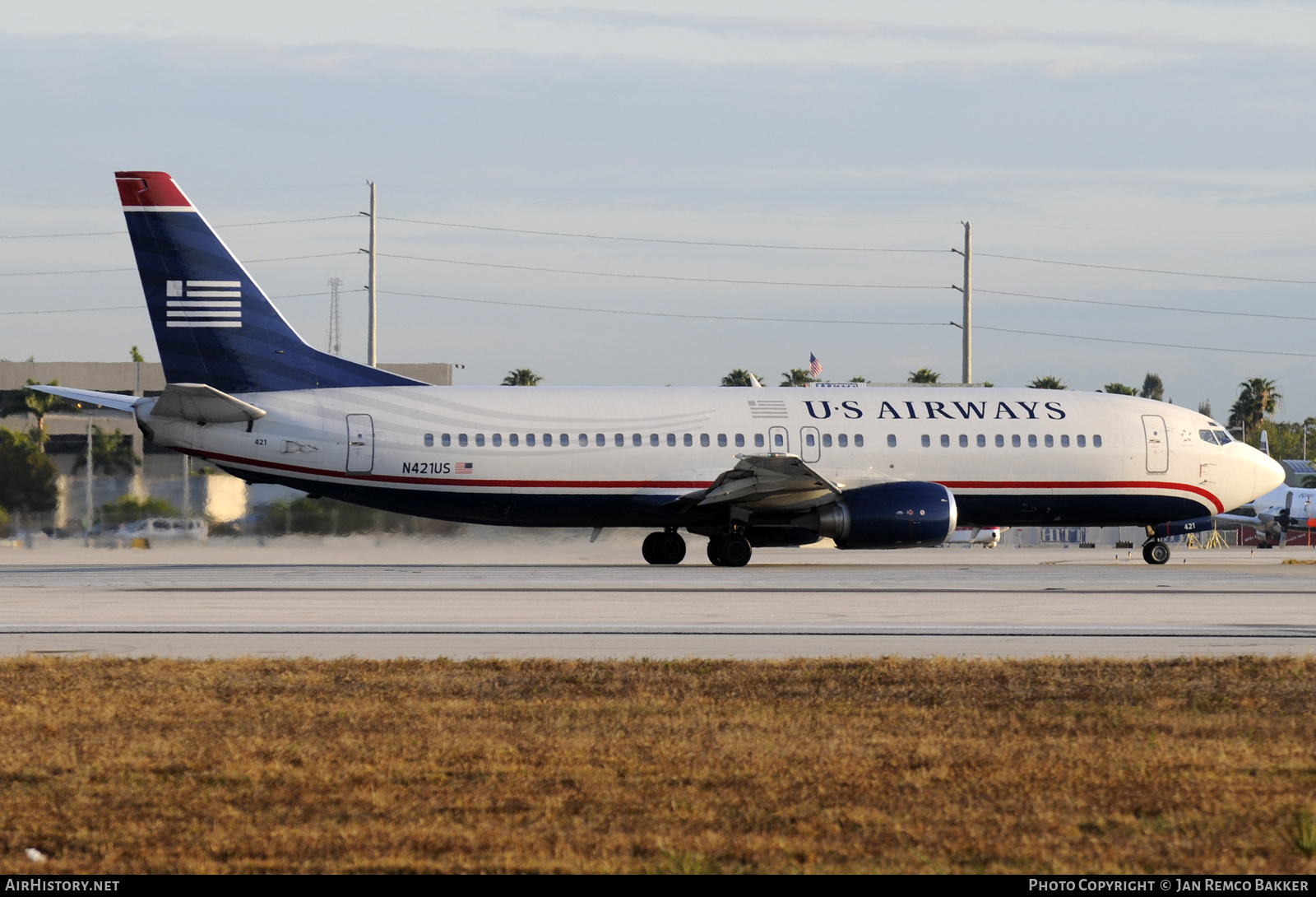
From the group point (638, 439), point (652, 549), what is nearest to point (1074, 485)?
point (652, 549)

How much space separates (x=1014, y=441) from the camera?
109ft

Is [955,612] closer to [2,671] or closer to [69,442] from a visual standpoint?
[2,671]

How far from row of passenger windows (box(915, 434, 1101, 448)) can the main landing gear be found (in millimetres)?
5354

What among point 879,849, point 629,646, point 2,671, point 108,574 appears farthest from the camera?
point 108,574

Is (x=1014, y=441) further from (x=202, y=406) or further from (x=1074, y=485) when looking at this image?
(x=202, y=406)

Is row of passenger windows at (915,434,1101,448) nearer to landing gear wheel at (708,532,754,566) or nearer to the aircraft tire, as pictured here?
landing gear wheel at (708,532,754,566)

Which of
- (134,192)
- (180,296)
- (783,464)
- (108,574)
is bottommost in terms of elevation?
(108,574)

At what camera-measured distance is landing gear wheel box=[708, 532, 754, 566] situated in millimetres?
31703

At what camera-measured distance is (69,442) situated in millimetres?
46812

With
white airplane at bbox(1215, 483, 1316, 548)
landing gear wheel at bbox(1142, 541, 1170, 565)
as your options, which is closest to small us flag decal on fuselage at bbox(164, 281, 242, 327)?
landing gear wheel at bbox(1142, 541, 1170, 565)

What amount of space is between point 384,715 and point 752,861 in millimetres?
5008

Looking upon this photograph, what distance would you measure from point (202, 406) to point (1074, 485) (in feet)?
64.2
